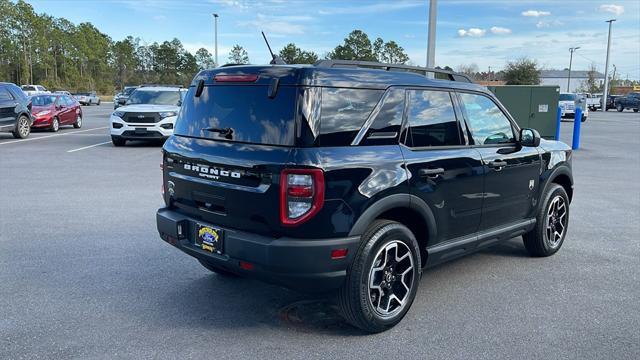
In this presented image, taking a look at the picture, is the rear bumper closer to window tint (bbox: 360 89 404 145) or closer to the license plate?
the license plate

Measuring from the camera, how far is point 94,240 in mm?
6016

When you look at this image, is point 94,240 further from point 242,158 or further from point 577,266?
point 577,266

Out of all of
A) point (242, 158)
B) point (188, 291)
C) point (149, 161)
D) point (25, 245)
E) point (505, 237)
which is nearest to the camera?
point (242, 158)

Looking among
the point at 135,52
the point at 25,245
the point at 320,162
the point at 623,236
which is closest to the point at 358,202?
the point at 320,162

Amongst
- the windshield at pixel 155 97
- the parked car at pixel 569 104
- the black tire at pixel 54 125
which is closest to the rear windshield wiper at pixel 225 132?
the windshield at pixel 155 97

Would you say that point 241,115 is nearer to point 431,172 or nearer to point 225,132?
point 225,132

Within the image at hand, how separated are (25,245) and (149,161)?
6.91m

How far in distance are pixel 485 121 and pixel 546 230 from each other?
158cm

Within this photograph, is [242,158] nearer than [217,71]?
Yes

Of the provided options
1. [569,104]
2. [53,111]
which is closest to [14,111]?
[53,111]

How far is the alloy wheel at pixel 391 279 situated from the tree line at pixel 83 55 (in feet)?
156

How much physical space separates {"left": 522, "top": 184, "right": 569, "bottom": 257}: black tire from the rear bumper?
2799mm

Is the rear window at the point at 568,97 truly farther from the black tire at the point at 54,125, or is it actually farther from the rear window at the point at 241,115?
the rear window at the point at 241,115

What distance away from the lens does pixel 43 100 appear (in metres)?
20.8
